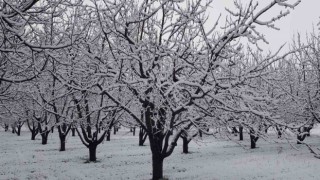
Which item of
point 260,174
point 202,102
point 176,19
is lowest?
point 260,174

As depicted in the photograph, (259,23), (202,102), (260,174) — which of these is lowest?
(260,174)

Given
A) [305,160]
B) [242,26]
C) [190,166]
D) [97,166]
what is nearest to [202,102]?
[242,26]

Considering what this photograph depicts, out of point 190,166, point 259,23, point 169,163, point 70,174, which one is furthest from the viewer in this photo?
point 169,163

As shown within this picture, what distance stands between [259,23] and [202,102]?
352cm

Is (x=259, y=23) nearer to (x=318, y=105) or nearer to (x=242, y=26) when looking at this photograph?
(x=242, y=26)

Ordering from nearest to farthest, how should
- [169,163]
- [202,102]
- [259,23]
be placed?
[259,23] → [202,102] → [169,163]

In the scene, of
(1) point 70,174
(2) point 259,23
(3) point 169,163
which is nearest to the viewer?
(2) point 259,23

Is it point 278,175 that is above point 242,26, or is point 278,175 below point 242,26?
below

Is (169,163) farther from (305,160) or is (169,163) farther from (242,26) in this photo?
(242,26)

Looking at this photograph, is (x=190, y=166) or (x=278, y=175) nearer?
(x=278, y=175)

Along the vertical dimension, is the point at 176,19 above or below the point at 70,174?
above

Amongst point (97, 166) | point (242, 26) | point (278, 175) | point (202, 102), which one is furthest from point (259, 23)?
point (97, 166)

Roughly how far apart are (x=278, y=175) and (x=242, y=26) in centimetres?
878

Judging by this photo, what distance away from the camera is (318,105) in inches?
722
